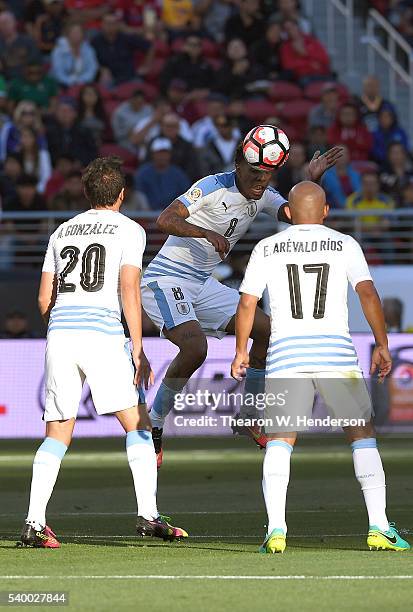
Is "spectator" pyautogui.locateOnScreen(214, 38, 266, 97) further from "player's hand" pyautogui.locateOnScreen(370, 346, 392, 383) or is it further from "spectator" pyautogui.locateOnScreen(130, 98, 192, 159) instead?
"player's hand" pyautogui.locateOnScreen(370, 346, 392, 383)

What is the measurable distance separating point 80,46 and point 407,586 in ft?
57.0

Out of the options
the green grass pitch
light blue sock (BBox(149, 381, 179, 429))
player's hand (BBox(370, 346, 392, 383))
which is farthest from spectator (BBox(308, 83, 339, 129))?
player's hand (BBox(370, 346, 392, 383))

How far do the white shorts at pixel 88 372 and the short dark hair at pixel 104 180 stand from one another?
33.4 inches

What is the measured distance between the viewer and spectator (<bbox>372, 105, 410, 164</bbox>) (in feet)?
75.0

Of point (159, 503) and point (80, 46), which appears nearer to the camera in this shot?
point (159, 503)

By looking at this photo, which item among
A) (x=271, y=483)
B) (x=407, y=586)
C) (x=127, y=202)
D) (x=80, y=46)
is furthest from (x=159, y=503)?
(x=80, y=46)

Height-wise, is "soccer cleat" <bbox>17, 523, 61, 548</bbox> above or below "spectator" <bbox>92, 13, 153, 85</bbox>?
below

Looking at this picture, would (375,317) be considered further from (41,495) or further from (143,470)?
(41,495)

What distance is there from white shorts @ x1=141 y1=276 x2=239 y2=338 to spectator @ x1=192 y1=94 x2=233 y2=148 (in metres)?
10.2

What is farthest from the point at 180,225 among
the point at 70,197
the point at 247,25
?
the point at 247,25

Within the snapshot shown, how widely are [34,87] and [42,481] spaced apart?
590 inches

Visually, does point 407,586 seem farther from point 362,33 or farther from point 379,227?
point 362,33

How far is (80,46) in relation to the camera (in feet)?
76.5

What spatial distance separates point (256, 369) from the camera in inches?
460
